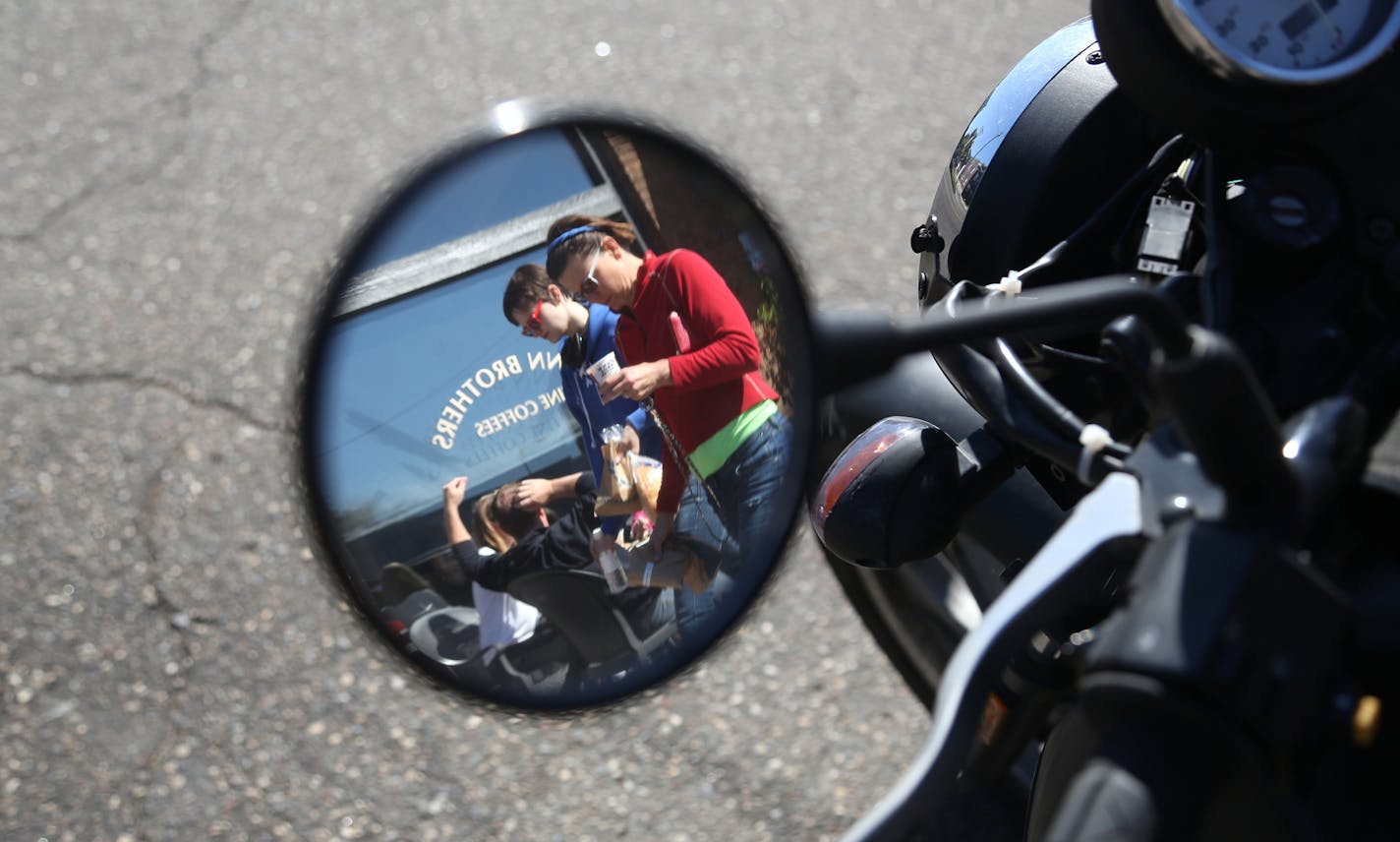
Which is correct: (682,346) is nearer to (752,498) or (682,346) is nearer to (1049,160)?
(752,498)

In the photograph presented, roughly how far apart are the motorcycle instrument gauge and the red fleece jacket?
0.60m

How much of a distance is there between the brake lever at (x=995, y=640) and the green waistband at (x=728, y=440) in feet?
0.91

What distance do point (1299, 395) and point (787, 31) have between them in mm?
3467

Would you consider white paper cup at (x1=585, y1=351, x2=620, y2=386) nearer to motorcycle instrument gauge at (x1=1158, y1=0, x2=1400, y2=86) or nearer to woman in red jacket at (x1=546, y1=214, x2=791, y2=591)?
woman in red jacket at (x1=546, y1=214, x2=791, y2=591)

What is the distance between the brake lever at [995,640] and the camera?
997mm

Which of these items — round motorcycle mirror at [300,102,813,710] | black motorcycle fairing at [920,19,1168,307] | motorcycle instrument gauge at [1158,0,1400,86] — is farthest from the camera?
black motorcycle fairing at [920,19,1168,307]

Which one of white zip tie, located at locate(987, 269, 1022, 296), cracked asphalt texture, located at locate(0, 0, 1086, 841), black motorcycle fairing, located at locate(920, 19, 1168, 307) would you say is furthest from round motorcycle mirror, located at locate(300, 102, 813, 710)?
black motorcycle fairing, located at locate(920, 19, 1168, 307)

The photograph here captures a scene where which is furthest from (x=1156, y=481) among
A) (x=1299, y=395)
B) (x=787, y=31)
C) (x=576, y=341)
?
(x=787, y=31)

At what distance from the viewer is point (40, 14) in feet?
15.1

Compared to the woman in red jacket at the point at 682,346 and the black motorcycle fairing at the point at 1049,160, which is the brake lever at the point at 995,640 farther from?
the black motorcycle fairing at the point at 1049,160

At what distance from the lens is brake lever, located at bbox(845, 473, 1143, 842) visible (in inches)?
39.2

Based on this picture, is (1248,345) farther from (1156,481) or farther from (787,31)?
(787,31)

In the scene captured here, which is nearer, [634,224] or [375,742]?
[634,224]

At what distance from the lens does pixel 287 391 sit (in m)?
1.64
